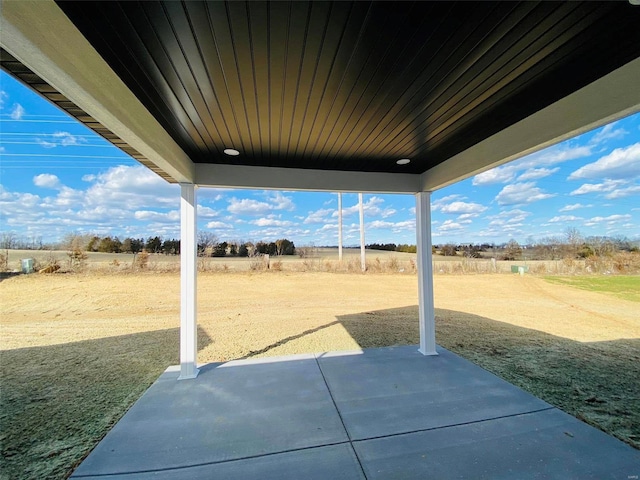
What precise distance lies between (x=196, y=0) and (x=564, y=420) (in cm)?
388

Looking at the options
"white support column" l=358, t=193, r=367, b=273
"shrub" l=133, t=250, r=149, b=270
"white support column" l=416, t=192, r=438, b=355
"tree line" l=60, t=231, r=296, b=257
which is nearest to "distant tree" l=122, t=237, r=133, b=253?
"tree line" l=60, t=231, r=296, b=257

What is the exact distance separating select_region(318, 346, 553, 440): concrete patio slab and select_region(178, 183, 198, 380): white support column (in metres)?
1.62

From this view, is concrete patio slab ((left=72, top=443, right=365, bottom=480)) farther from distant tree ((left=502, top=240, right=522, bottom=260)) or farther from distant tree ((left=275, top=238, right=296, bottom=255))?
distant tree ((left=502, top=240, right=522, bottom=260))

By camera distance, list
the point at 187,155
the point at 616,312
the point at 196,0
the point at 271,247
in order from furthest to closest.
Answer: the point at 271,247
the point at 616,312
the point at 187,155
the point at 196,0

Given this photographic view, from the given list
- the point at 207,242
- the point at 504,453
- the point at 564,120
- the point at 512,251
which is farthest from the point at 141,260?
the point at 512,251

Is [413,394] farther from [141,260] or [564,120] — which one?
[141,260]

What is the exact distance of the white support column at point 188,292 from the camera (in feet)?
10.6

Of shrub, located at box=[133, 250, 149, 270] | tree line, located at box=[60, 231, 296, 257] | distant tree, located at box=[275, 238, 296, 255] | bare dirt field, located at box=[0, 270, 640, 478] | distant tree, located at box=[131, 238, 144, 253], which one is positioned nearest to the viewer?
bare dirt field, located at box=[0, 270, 640, 478]

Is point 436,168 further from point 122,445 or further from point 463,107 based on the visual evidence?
point 122,445

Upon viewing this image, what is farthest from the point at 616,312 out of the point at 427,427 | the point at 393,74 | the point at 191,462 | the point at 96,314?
the point at 96,314

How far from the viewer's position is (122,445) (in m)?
2.10

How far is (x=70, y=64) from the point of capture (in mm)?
1271

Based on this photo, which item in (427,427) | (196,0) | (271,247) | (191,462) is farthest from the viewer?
(271,247)

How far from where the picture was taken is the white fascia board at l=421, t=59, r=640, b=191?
5.32 feet
